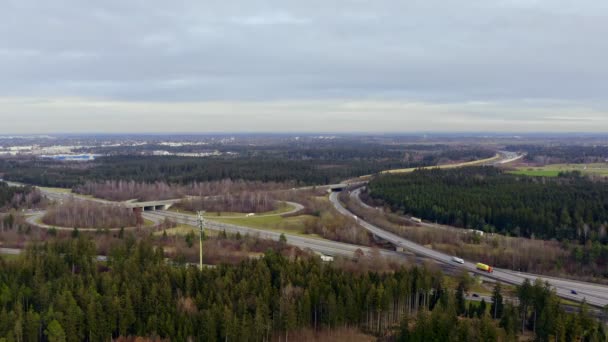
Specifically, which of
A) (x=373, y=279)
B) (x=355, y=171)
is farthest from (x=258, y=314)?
(x=355, y=171)

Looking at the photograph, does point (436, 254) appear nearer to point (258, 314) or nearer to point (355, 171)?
point (258, 314)

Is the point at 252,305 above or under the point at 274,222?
above

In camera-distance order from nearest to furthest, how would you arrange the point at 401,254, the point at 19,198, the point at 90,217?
1. the point at 401,254
2. the point at 90,217
3. the point at 19,198

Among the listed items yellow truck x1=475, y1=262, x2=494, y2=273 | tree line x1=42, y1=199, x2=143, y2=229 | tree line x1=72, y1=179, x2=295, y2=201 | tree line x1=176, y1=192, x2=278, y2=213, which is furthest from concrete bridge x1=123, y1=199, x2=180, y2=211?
yellow truck x1=475, y1=262, x2=494, y2=273

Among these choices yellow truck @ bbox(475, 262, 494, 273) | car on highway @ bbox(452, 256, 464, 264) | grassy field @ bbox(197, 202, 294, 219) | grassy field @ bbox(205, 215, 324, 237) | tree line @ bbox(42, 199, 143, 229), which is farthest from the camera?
grassy field @ bbox(197, 202, 294, 219)

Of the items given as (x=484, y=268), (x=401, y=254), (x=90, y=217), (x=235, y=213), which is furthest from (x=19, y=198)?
(x=484, y=268)

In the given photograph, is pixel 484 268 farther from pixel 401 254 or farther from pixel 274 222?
pixel 274 222

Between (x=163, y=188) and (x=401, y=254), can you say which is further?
(x=163, y=188)

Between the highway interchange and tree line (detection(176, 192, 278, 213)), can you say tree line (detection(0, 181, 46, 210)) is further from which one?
tree line (detection(176, 192, 278, 213))

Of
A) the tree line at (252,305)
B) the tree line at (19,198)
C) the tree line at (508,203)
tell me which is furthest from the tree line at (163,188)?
the tree line at (252,305)
